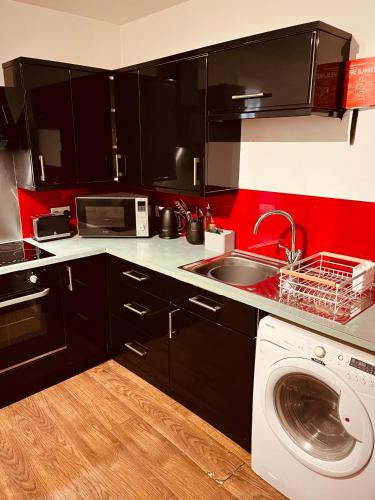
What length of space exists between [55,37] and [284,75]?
1844mm

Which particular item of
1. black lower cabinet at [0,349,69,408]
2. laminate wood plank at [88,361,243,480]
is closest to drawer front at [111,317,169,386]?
laminate wood plank at [88,361,243,480]

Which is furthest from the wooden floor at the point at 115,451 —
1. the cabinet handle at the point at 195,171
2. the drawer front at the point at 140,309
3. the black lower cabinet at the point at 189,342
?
the cabinet handle at the point at 195,171

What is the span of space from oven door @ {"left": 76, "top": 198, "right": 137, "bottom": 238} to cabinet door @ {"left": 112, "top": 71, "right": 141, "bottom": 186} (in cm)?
20

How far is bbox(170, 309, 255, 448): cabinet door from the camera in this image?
1906mm

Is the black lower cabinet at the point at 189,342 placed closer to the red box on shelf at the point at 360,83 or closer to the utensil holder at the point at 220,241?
the utensil holder at the point at 220,241

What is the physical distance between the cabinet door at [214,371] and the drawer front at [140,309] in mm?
127

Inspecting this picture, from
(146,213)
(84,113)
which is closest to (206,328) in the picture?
(146,213)

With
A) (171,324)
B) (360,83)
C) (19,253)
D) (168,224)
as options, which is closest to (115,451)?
(171,324)

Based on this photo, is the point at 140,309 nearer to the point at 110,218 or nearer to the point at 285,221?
the point at 110,218

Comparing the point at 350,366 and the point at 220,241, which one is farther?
the point at 220,241

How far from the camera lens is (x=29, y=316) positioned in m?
2.36

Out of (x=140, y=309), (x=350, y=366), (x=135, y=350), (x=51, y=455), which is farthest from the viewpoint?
(x=135, y=350)

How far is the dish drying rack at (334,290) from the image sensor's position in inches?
63.2

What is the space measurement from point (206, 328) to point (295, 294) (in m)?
0.53
